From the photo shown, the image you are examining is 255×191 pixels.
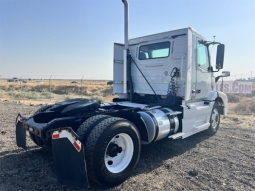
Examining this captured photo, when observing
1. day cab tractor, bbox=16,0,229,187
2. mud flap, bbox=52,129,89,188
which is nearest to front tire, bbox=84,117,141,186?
day cab tractor, bbox=16,0,229,187

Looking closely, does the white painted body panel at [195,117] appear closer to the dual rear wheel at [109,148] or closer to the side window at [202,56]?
the side window at [202,56]

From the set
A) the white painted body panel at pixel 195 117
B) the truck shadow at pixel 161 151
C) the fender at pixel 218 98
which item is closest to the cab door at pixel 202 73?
the fender at pixel 218 98

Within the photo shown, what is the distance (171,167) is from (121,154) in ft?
3.70

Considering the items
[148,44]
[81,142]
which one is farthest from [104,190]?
[148,44]

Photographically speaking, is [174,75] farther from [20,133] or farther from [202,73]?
[20,133]

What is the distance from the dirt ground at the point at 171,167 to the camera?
11.4 ft

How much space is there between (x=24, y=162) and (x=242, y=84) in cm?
1785

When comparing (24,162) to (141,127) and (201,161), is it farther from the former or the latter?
(201,161)

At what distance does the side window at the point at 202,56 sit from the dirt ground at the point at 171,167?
2.20 m

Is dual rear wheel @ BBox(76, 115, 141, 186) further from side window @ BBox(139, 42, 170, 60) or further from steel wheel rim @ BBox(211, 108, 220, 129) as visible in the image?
steel wheel rim @ BBox(211, 108, 220, 129)

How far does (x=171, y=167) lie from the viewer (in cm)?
421

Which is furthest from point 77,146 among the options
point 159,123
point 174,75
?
point 174,75

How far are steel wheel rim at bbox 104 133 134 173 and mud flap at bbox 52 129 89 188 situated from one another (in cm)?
65

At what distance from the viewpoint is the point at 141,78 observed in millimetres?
6387
